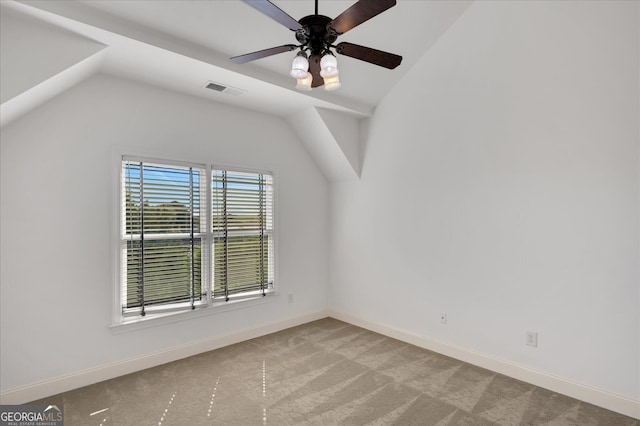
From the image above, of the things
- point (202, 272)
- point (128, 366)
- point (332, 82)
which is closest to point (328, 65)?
point (332, 82)

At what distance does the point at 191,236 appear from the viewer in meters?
3.48

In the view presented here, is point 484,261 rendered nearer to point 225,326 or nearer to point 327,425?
point 327,425

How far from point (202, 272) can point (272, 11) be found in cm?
275

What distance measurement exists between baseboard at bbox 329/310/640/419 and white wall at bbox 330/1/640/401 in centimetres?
5

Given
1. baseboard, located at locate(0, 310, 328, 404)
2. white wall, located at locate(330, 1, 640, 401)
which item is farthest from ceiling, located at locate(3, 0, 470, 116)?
baseboard, located at locate(0, 310, 328, 404)

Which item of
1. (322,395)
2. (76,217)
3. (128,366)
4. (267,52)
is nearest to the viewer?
(267,52)

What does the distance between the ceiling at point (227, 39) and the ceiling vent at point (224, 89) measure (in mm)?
48

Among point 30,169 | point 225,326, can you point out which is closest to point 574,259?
point 225,326

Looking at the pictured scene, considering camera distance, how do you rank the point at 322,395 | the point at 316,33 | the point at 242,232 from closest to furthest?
the point at 316,33
the point at 322,395
the point at 242,232

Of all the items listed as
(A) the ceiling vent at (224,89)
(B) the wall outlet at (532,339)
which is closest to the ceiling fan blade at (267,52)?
(A) the ceiling vent at (224,89)

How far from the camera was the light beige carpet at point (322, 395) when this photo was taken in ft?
7.73

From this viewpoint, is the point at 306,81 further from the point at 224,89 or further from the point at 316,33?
the point at 224,89

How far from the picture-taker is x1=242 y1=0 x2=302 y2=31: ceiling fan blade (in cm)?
154

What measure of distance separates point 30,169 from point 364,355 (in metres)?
3.42
